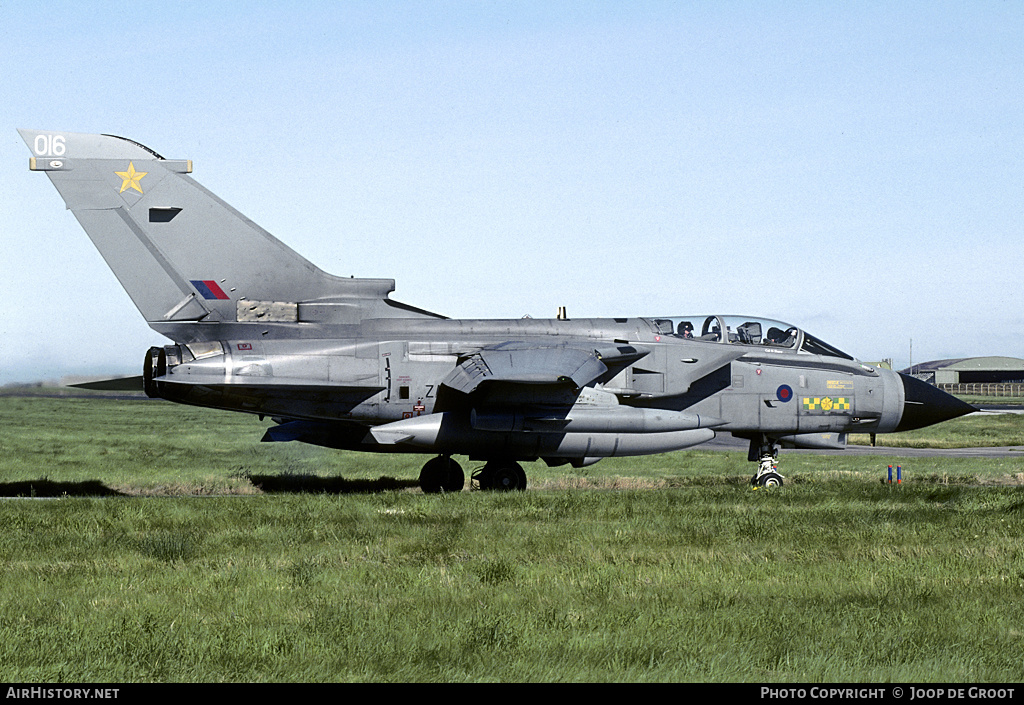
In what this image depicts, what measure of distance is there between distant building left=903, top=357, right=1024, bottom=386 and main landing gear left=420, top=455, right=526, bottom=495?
104 m

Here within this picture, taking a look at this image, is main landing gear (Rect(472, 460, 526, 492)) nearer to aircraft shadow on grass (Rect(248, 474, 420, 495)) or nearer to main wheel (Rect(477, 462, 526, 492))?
main wheel (Rect(477, 462, 526, 492))

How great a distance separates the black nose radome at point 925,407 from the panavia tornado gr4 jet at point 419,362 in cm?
3

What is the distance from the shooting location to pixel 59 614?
6730mm

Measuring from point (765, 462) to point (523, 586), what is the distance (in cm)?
1035

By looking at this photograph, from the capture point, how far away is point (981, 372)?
4409 inches

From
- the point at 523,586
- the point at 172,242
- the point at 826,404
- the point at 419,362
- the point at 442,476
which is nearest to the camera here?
the point at 523,586

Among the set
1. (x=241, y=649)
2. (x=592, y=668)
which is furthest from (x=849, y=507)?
(x=241, y=649)

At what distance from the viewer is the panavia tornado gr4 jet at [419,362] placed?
15.4 metres

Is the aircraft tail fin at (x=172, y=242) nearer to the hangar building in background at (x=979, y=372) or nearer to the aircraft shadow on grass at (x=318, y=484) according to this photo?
the aircraft shadow on grass at (x=318, y=484)

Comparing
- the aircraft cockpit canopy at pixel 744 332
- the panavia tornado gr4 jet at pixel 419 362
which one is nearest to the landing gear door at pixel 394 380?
the panavia tornado gr4 jet at pixel 419 362

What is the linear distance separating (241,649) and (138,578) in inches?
109

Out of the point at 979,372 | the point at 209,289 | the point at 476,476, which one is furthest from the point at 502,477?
the point at 979,372

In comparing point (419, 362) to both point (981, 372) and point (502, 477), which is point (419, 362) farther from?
point (981, 372)

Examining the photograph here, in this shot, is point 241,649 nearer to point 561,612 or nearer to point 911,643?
point 561,612
